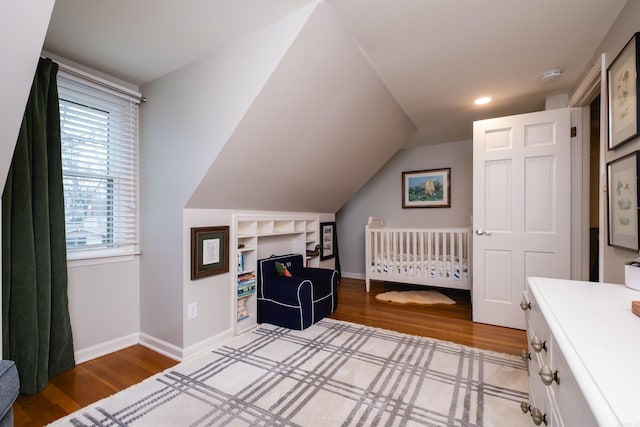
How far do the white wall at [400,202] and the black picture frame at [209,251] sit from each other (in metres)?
2.74

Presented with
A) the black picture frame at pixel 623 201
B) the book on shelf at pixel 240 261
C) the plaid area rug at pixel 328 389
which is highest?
the black picture frame at pixel 623 201

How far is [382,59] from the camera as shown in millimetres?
2082

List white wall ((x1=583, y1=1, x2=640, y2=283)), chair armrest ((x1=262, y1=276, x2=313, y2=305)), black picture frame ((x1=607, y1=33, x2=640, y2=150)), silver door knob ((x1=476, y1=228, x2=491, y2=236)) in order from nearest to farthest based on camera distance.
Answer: black picture frame ((x1=607, y1=33, x2=640, y2=150)) < white wall ((x1=583, y1=1, x2=640, y2=283)) < chair armrest ((x1=262, y1=276, x2=313, y2=305)) < silver door knob ((x1=476, y1=228, x2=491, y2=236))

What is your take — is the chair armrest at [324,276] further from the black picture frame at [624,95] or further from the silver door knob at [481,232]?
the black picture frame at [624,95]

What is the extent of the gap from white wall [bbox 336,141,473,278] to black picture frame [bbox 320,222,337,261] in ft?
1.79

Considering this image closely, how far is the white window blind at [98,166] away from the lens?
203 cm

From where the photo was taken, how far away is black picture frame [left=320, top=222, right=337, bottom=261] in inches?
159

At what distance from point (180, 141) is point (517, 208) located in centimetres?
292

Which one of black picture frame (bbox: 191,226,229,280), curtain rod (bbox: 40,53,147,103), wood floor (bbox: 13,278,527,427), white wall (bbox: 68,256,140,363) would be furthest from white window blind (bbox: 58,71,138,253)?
wood floor (bbox: 13,278,527,427)

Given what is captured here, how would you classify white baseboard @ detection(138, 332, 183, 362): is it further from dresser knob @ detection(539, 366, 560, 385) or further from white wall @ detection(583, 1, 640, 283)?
white wall @ detection(583, 1, 640, 283)

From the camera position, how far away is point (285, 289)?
260 centimetres

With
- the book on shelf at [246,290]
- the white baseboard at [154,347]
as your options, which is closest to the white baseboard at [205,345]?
the white baseboard at [154,347]

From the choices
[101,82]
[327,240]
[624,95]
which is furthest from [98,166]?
[624,95]

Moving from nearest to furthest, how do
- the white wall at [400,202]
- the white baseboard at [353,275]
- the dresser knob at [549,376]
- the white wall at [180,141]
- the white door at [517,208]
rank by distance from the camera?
the dresser knob at [549,376], the white wall at [180,141], the white door at [517,208], the white wall at [400,202], the white baseboard at [353,275]
